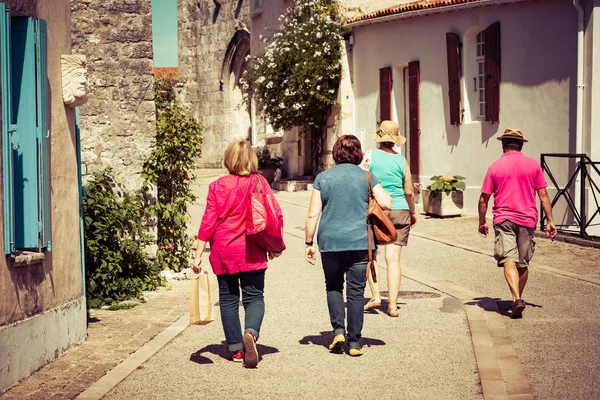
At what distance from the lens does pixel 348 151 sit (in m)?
7.90

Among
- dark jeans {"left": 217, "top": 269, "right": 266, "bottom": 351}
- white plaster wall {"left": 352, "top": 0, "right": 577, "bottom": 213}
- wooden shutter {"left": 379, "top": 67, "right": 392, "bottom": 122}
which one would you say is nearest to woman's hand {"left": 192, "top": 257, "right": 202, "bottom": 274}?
dark jeans {"left": 217, "top": 269, "right": 266, "bottom": 351}

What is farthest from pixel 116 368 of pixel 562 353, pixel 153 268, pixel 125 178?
pixel 125 178

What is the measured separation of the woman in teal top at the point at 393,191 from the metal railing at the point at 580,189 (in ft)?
20.1

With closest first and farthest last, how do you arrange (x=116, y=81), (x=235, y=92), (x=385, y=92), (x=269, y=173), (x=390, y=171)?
(x=390, y=171)
(x=116, y=81)
(x=385, y=92)
(x=269, y=173)
(x=235, y=92)

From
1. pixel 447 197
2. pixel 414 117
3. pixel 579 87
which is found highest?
pixel 579 87

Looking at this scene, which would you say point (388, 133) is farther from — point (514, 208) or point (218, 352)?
point (218, 352)

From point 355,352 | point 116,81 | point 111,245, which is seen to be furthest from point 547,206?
point 116,81

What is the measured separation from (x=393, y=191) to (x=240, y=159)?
7.87 feet

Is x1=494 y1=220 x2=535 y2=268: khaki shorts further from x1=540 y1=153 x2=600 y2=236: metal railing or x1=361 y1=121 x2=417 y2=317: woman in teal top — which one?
x1=540 y1=153 x2=600 y2=236: metal railing

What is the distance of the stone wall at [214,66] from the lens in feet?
121

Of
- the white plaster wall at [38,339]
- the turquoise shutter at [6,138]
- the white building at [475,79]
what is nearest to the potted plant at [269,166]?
the white building at [475,79]

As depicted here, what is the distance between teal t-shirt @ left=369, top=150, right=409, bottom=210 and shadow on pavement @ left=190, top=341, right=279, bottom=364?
85.9 inches

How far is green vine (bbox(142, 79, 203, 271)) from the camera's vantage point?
482 inches

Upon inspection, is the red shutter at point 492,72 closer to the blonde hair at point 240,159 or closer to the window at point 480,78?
the window at point 480,78
